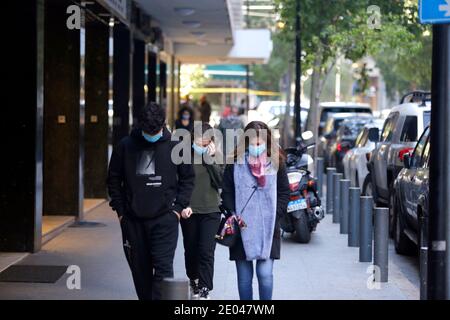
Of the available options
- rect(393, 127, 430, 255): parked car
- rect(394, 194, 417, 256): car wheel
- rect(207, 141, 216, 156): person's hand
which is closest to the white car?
rect(393, 127, 430, 255): parked car

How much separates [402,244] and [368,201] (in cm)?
146

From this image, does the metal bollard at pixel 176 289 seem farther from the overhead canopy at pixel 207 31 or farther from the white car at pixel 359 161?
the overhead canopy at pixel 207 31

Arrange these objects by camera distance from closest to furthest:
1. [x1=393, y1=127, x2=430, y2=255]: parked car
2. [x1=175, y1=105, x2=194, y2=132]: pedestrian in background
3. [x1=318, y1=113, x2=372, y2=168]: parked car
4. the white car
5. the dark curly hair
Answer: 1. the dark curly hair
2. [x1=393, y1=127, x2=430, y2=255]: parked car
3. the white car
4. [x1=175, y1=105, x2=194, y2=132]: pedestrian in background
5. [x1=318, y1=113, x2=372, y2=168]: parked car

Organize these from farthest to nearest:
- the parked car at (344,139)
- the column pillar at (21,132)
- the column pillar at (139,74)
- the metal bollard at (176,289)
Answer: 1. the parked car at (344,139)
2. the column pillar at (139,74)
3. the column pillar at (21,132)
4. the metal bollard at (176,289)

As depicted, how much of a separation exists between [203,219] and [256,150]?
1465 mm

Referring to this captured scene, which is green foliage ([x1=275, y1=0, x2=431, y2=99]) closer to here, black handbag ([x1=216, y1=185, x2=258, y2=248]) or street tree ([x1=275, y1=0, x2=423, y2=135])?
street tree ([x1=275, y1=0, x2=423, y2=135])

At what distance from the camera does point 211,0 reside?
67.1 ft

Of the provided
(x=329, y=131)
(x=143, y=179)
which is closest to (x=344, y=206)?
(x=143, y=179)

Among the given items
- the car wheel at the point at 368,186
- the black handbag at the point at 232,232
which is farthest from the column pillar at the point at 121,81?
the black handbag at the point at 232,232

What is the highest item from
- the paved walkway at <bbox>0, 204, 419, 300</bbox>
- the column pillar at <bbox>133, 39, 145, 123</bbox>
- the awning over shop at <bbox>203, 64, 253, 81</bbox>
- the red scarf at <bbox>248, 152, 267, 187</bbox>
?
the awning over shop at <bbox>203, 64, 253, 81</bbox>

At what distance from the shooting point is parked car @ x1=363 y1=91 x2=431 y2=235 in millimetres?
16302

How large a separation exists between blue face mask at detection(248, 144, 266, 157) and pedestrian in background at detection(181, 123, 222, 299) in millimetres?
1256

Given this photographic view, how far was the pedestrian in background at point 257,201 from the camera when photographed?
8.37 m
